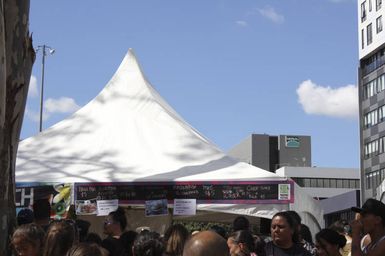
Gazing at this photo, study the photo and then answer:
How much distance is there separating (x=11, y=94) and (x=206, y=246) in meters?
3.96

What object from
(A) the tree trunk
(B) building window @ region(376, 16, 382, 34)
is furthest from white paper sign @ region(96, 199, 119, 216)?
(B) building window @ region(376, 16, 382, 34)

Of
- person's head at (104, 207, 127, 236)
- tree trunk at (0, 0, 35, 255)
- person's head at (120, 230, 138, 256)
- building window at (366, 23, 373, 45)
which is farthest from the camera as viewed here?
building window at (366, 23, 373, 45)

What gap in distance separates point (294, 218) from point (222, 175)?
143 inches

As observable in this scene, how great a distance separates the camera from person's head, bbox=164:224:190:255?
4.76 meters

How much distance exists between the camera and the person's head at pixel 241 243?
522cm

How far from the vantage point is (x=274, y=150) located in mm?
106438

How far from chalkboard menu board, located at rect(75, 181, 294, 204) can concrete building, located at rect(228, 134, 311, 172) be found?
91880 mm

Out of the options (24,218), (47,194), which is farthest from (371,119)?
(24,218)

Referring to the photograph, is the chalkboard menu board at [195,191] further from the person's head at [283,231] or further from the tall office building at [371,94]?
the tall office building at [371,94]

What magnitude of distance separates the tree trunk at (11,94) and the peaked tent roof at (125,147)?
3289 millimetres

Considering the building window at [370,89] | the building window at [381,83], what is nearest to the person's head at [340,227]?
the building window at [381,83]

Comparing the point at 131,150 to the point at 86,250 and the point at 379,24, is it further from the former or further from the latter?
the point at 379,24

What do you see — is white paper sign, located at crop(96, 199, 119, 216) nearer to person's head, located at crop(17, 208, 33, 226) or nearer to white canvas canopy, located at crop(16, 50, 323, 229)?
white canvas canopy, located at crop(16, 50, 323, 229)

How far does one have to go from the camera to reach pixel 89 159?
9898 millimetres
